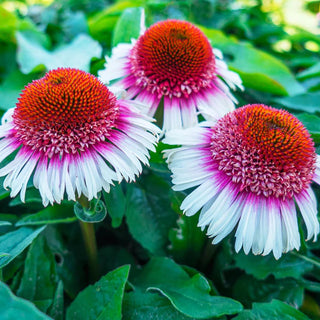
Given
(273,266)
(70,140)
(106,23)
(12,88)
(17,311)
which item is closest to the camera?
(17,311)

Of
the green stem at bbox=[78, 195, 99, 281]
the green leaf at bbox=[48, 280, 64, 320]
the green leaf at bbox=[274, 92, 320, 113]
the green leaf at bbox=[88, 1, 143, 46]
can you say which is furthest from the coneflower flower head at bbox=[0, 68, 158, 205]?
the green leaf at bbox=[88, 1, 143, 46]

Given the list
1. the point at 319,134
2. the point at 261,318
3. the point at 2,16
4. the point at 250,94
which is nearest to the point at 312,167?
the point at 319,134

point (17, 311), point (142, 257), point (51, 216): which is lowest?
point (142, 257)

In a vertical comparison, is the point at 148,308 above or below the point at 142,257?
above

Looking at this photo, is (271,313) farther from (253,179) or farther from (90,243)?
(90,243)

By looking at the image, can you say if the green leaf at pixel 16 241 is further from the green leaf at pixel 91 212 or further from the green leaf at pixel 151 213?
the green leaf at pixel 151 213

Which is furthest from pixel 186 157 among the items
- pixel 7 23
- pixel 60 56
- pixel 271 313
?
pixel 7 23

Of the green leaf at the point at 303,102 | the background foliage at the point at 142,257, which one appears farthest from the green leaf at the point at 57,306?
the green leaf at the point at 303,102
